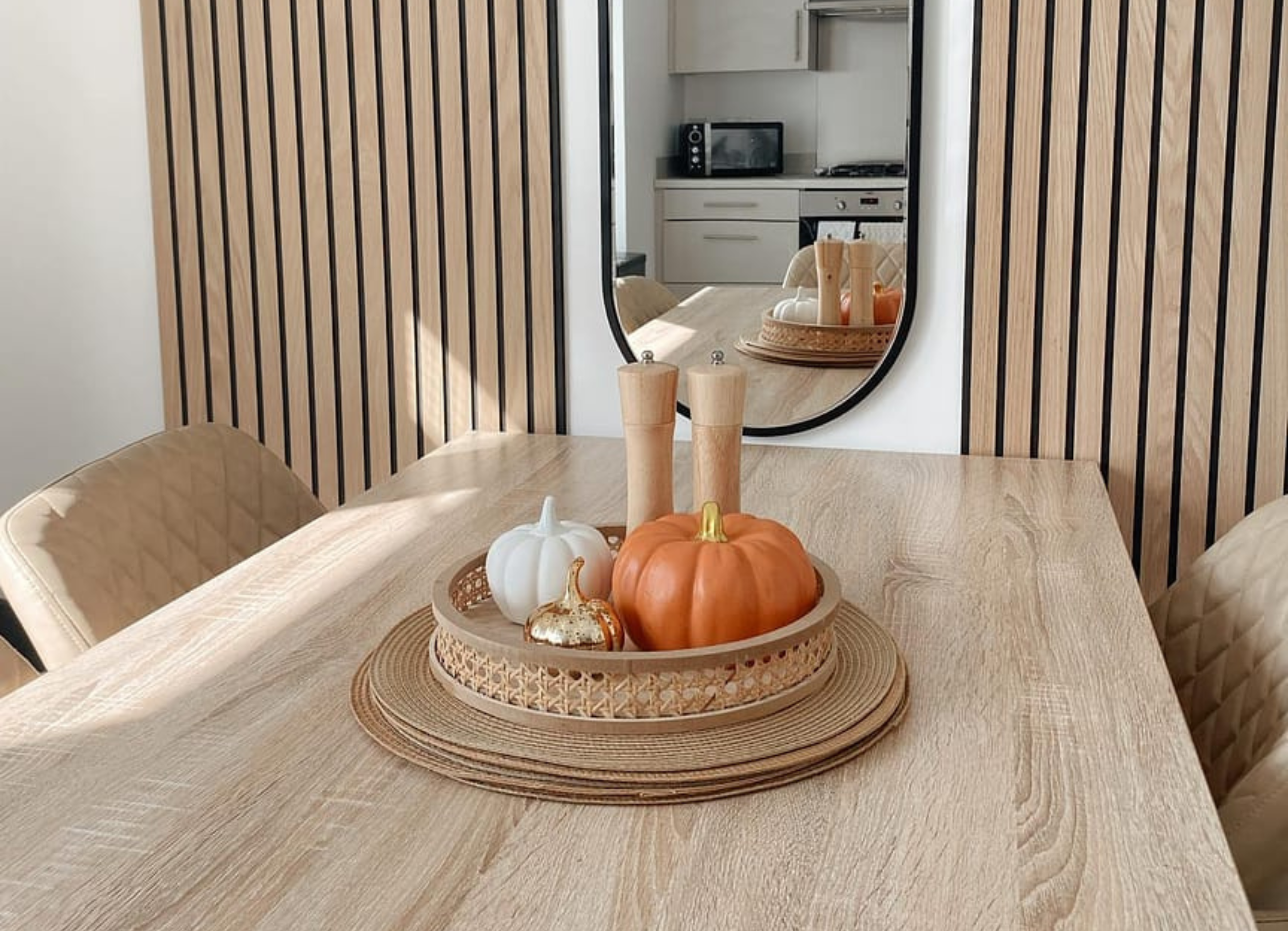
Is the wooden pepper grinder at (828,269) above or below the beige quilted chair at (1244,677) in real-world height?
above

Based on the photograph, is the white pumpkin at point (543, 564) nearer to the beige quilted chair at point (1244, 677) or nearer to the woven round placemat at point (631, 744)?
the woven round placemat at point (631, 744)

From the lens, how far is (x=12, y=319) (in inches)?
106

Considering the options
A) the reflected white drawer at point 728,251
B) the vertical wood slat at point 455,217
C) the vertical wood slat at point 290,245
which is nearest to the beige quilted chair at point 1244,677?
the reflected white drawer at point 728,251

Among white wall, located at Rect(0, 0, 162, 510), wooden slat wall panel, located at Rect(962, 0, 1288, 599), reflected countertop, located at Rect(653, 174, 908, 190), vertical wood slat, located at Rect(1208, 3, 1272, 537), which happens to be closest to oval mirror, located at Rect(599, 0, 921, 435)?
reflected countertop, located at Rect(653, 174, 908, 190)

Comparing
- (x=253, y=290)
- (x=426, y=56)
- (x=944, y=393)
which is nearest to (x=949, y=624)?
(x=944, y=393)

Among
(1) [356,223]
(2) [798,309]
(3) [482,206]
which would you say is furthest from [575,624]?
(1) [356,223]

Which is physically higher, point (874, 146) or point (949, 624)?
point (874, 146)

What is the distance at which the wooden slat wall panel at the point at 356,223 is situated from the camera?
2.39 meters

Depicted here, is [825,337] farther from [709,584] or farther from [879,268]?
[709,584]

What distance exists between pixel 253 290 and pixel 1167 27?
1.55 meters

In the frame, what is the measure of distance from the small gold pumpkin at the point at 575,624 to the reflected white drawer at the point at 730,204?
3.82 ft

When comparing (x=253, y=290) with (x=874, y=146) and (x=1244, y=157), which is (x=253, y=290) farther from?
(x=1244, y=157)

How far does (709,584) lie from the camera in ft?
4.03

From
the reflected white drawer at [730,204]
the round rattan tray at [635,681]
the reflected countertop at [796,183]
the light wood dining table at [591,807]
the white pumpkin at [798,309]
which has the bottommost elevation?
the light wood dining table at [591,807]
